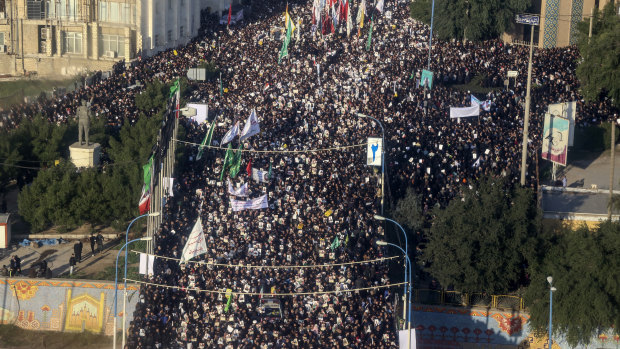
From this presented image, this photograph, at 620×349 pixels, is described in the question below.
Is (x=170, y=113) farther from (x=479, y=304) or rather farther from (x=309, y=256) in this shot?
(x=479, y=304)

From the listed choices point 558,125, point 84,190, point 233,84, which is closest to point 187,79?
point 233,84

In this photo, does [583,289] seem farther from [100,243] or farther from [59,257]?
[59,257]

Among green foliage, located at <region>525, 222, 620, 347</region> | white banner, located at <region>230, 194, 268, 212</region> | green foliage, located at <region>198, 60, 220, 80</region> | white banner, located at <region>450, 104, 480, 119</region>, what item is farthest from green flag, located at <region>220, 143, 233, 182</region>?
green foliage, located at <region>198, 60, 220, 80</region>

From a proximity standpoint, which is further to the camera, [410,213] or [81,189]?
[81,189]

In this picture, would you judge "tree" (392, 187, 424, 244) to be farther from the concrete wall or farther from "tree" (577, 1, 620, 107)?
"tree" (577, 1, 620, 107)

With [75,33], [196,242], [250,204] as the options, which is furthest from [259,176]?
[75,33]

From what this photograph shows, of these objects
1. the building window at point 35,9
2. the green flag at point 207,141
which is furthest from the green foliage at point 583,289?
the building window at point 35,9

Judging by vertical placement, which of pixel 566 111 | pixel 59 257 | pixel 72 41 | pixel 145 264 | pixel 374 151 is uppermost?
pixel 72 41
